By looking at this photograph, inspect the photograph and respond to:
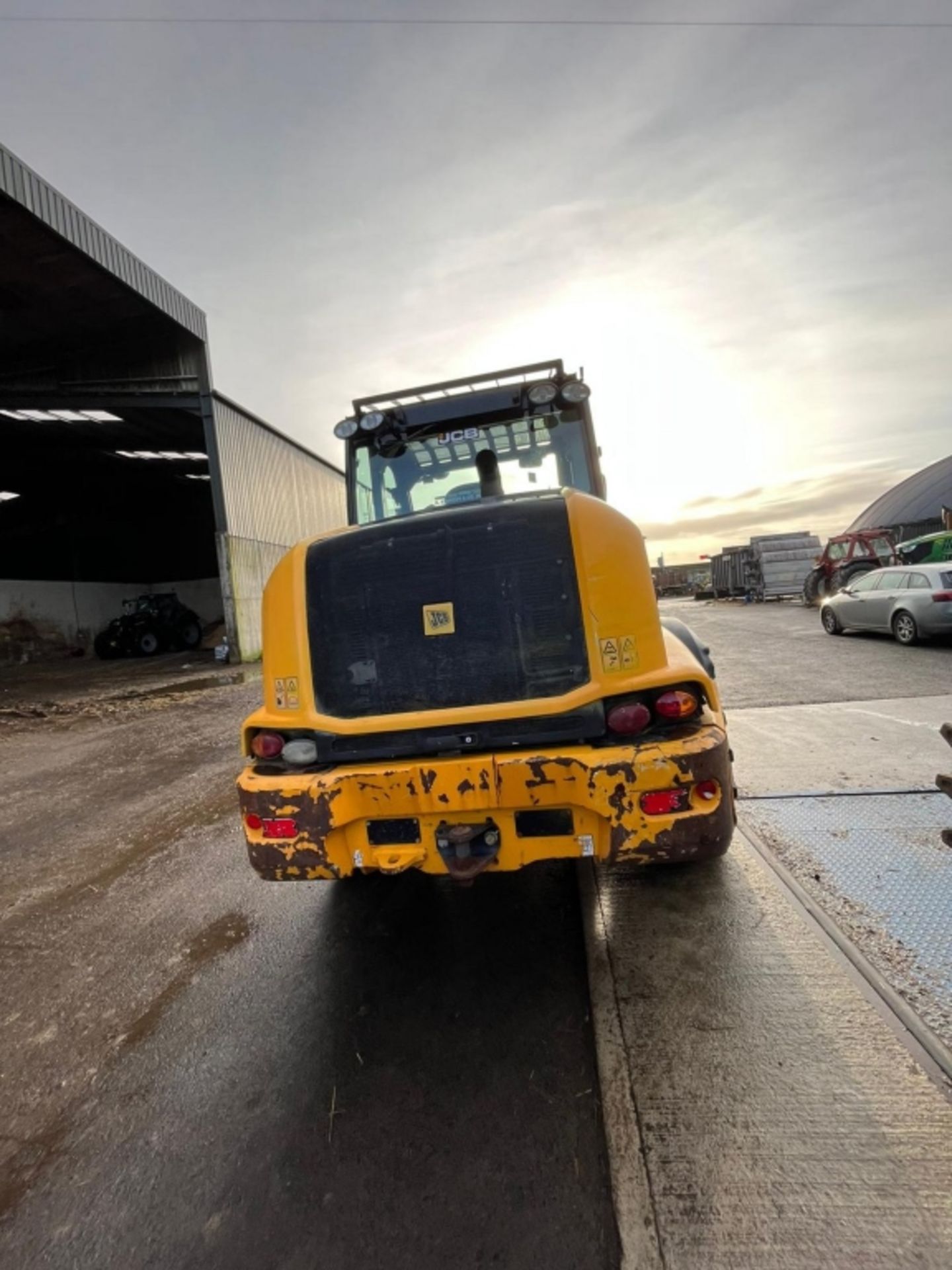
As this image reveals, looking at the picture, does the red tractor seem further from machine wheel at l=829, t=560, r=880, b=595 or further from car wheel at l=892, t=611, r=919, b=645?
car wheel at l=892, t=611, r=919, b=645

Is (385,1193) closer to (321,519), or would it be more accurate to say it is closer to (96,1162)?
(96,1162)

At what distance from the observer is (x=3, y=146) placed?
10.2m

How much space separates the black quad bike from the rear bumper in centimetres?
2092

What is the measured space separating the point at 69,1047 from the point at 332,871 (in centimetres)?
125

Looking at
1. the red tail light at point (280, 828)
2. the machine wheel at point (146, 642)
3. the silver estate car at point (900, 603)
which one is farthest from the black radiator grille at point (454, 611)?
the machine wheel at point (146, 642)

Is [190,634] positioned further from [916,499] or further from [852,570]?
[916,499]

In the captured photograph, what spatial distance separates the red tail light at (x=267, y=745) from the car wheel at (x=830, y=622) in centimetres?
1232

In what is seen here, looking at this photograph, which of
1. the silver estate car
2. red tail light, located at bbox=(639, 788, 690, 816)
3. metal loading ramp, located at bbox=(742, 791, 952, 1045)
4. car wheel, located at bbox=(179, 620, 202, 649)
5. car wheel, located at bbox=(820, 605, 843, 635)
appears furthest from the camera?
car wheel, located at bbox=(179, 620, 202, 649)

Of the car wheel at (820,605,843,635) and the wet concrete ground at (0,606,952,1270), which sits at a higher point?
the car wheel at (820,605,843,635)

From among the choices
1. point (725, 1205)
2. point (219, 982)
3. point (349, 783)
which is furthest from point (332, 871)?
point (725, 1205)

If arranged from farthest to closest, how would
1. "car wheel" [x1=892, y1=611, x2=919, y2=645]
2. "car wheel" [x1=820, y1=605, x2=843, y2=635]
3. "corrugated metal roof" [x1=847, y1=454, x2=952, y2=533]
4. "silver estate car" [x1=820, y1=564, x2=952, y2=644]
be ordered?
1. "corrugated metal roof" [x1=847, y1=454, x2=952, y2=533]
2. "car wheel" [x1=820, y1=605, x2=843, y2=635]
3. "car wheel" [x1=892, y1=611, x2=919, y2=645]
4. "silver estate car" [x1=820, y1=564, x2=952, y2=644]

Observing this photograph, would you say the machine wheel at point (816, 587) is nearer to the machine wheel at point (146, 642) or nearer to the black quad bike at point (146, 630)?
the black quad bike at point (146, 630)

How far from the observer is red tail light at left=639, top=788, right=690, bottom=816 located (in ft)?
7.02

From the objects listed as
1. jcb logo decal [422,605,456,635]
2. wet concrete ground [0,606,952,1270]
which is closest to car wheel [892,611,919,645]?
wet concrete ground [0,606,952,1270]
